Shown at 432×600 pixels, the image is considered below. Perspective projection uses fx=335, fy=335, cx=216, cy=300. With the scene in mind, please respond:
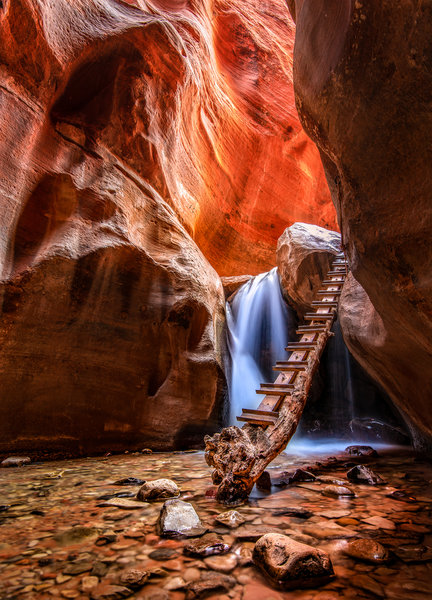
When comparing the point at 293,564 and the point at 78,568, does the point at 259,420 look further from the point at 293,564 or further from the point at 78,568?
the point at 78,568

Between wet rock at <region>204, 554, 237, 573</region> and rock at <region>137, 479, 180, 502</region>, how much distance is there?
1219 mm

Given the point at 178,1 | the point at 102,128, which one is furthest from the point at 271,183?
the point at 102,128

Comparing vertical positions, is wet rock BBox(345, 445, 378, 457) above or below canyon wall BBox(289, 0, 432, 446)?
below

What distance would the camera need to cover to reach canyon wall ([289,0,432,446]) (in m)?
2.14

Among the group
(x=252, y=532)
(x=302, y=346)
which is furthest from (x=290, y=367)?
(x=252, y=532)

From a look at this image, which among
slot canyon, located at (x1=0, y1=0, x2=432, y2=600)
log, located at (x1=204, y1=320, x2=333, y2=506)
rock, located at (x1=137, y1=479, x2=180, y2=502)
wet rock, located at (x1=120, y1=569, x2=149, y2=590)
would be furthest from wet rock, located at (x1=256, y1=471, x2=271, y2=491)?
wet rock, located at (x1=120, y1=569, x2=149, y2=590)

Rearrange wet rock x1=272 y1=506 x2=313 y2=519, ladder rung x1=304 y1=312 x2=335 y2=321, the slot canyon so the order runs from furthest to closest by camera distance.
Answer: ladder rung x1=304 y1=312 x2=335 y2=321, wet rock x1=272 y1=506 x2=313 y2=519, the slot canyon

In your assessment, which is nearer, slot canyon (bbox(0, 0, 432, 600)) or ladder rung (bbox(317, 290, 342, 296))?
slot canyon (bbox(0, 0, 432, 600))

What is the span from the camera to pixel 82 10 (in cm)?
642

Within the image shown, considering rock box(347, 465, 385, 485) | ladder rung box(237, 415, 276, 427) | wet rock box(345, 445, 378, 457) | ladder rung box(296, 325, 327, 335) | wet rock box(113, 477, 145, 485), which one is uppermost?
ladder rung box(296, 325, 327, 335)

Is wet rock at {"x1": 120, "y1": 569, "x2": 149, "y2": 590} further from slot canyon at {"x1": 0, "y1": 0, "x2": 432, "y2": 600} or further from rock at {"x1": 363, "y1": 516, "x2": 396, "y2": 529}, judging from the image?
rock at {"x1": 363, "y1": 516, "x2": 396, "y2": 529}

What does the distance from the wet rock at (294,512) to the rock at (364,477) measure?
1.28 m

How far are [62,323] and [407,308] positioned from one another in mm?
4872

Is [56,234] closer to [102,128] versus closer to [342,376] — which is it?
[102,128]
